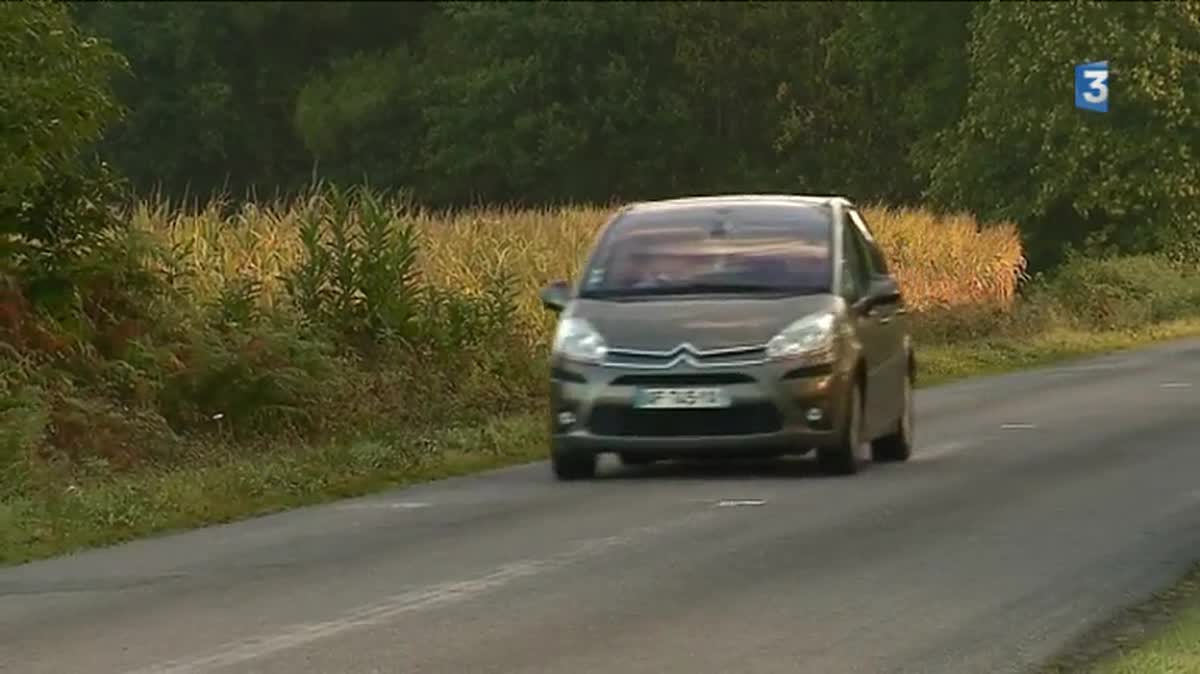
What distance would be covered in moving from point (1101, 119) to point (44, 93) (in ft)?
131

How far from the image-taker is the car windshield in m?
17.0

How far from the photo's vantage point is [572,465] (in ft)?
55.8

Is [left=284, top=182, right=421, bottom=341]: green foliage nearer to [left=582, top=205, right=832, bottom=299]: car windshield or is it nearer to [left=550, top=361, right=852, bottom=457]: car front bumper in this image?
[left=582, top=205, right=832, bottom=299]: car windshield

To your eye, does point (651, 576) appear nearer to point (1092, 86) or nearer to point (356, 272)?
point (356, 272)

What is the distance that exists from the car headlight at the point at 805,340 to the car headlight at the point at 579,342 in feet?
3.28

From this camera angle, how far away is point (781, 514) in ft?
47.5

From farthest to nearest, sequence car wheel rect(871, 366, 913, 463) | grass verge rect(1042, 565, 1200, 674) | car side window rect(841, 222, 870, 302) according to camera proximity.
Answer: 1. car wheel rect(871, 366, 913, 463)
2. car side window rect(841, 222, 870, 302)
3. grass verge rect(1042, 565, 1200, 674)

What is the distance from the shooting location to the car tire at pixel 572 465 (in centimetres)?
1681

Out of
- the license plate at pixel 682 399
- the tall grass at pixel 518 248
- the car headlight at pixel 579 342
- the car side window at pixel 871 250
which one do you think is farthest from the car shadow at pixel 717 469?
the tall grass at pixel 518 248

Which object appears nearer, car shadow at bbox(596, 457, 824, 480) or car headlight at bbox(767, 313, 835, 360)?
car headlight at bbox(767, 313, 835, 360)

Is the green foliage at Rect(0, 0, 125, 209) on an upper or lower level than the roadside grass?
upper

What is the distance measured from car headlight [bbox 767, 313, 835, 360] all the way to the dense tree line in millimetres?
52206

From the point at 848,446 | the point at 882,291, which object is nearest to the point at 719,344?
the point at 848,446

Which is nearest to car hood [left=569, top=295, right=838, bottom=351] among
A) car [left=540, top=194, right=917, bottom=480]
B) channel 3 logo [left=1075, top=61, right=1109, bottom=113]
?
car [left=540, top=194, right=917, bottom=480]
